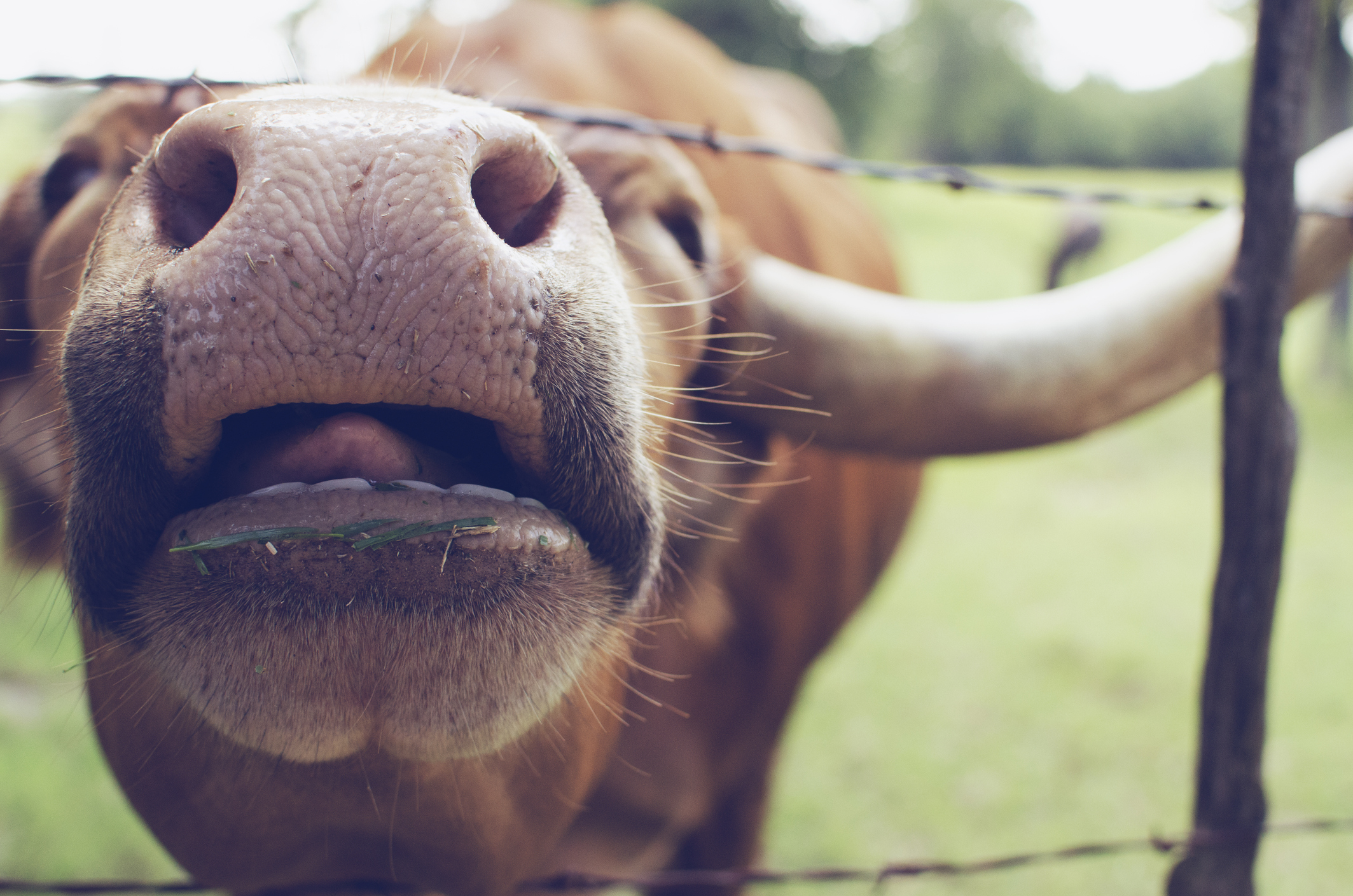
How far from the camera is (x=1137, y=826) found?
3516mm

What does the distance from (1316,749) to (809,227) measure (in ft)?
11.2

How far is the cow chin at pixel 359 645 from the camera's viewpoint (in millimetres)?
811

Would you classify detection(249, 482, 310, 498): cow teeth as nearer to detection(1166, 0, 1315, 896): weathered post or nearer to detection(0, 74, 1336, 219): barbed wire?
detection(0, 74, 1336, 219): barbed wire

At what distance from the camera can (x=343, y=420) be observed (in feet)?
2.76

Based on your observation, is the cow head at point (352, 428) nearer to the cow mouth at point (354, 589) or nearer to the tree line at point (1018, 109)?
the cow mouth at point (354, 589)

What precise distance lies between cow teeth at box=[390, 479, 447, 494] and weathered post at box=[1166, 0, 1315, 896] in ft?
3.73

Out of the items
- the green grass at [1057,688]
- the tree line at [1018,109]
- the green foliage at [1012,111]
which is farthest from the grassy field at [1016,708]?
the green foliage at [1012,111]

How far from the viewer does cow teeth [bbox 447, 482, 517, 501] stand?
34.1 inches

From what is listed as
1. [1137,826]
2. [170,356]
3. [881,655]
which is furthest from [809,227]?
[881,655]

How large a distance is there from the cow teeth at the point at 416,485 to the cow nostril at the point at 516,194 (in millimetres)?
250

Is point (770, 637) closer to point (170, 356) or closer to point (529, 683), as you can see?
point (529, 683)

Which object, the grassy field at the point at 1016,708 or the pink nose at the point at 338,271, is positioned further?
the grassy field at the point at 1016,708

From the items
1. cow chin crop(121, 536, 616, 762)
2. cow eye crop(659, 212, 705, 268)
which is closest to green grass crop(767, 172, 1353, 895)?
cow eye crop(659, 212, 705, 268)

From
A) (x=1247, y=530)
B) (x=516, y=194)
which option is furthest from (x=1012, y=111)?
(x=516, y=194)
